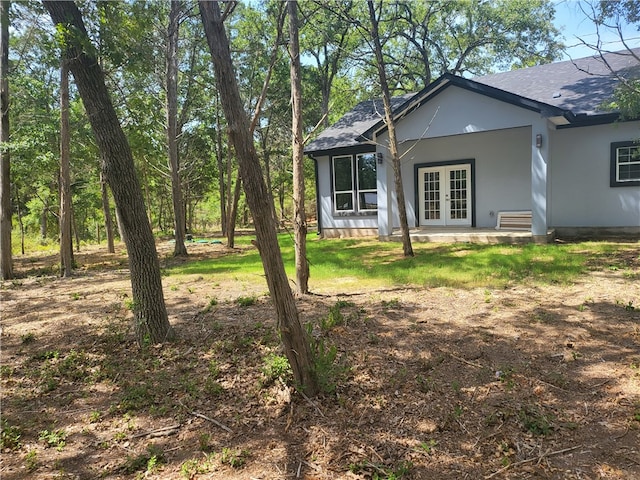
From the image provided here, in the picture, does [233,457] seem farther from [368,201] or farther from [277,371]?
[368,201]

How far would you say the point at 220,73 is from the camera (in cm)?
270

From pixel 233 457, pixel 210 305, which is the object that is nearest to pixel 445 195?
pixel 210 305

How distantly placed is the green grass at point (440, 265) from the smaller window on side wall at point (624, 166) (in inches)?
79.1

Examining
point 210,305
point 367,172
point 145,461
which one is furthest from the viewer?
point 367,172

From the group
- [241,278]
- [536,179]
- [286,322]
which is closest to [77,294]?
[241,278]

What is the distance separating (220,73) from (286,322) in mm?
1759

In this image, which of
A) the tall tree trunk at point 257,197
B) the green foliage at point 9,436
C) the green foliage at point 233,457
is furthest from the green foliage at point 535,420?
the green foliage at point 9,436

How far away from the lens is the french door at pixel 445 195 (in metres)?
13.0

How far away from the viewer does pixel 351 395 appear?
3.31 m

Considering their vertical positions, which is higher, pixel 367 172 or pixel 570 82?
pixel 570 82

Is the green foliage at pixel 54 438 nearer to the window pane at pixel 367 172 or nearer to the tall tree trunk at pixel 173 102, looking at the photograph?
the tall tree trunk at pixel 173 102

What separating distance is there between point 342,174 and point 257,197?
11.5 meters

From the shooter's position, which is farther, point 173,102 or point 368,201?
point 368,201

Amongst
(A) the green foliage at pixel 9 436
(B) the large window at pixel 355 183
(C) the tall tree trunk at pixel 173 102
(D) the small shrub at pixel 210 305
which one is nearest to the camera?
(A) the green foliage at pixel 9 436
